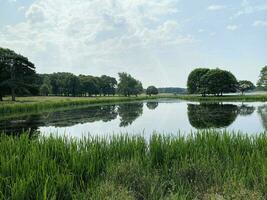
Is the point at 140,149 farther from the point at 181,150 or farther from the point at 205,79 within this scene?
the point at 205,79

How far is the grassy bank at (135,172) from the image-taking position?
5184mm

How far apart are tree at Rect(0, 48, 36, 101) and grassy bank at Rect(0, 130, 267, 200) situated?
153 feet

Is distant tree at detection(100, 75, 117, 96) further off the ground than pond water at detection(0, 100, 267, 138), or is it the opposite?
distant tree at detection(100, 75, 117, 96)

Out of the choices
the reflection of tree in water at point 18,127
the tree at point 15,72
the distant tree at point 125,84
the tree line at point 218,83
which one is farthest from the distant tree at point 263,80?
the reflection of tree in water at point 18,127

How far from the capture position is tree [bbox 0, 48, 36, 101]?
51281 millimetres

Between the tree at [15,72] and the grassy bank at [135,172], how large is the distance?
4650 cm

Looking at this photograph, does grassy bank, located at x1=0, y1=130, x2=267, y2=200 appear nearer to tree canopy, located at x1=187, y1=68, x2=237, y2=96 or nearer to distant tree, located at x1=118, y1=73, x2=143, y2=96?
tree canopy, located at x1=187, y1=68, x2=237, y2=96

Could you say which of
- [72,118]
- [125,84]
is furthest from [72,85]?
[72,118]

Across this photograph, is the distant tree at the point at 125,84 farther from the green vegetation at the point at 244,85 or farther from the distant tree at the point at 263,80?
the distant tree at the point at 263,80

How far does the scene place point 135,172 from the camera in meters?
6.33

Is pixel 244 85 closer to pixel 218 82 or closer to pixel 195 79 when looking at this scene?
pixel 195 79

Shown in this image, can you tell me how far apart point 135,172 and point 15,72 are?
2014 inches

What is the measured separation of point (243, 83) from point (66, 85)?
58.5 metres

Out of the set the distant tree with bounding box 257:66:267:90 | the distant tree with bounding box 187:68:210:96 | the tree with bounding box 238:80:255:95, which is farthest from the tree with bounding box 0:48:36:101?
the tree with bounding box 238:80:255:95
